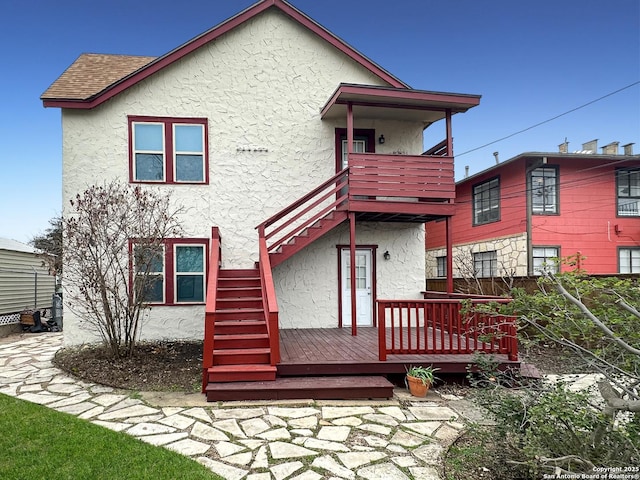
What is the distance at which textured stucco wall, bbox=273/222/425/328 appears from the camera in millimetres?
9445

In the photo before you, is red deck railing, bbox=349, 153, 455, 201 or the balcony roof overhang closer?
the balcony roof overhang

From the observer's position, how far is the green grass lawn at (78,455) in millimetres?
3420

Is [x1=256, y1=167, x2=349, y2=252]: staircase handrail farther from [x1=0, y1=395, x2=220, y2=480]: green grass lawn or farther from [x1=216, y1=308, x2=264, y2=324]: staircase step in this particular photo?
[x1=0, y1=395, x2=220, y2=480]: green grass lawn

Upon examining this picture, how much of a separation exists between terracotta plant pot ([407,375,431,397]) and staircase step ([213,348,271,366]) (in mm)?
2177

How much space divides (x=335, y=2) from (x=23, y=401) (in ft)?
47.3

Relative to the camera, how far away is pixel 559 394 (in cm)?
309

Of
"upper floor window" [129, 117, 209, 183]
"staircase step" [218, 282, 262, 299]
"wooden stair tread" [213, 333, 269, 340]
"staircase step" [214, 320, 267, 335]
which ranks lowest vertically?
"wooden stair tread" [213, 333, 269, 340]

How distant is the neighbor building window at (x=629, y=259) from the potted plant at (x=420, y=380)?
12440 millimetres

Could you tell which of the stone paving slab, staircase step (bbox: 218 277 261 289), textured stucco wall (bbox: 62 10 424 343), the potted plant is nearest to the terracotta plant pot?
the potted plant

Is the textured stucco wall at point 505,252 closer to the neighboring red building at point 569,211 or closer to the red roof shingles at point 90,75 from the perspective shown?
the neighboring red building at point 569,211

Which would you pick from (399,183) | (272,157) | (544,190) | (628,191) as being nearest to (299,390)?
(399,183)

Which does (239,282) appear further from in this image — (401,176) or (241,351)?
(401,176)

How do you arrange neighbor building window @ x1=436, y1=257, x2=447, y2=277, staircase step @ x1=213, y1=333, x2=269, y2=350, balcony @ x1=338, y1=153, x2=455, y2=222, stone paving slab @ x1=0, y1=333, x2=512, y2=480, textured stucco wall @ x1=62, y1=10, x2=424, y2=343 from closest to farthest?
stone paving slab @ x1=0, y1=333, x2=512, y2=480 < staircase step @ x1=213, y1=333, x2=269, y2=350 < balcony @ x1=338, y1=153, x2=455, y2=222 < textured stucco wall @ x1=62, y1=10, x2=424, y2=343 < neighbor building window @ x1=436, y1=257, x2=447, y2=277

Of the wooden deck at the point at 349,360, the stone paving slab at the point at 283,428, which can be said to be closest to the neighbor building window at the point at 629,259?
the wooden deck at the point at 349,360
